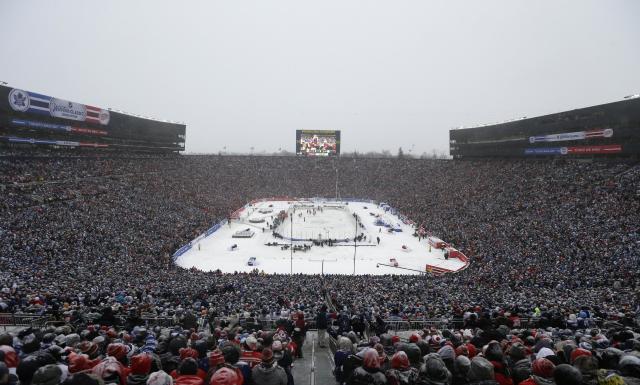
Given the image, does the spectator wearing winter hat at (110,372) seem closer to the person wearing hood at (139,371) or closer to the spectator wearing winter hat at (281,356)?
the person wearing hood at (139,371)

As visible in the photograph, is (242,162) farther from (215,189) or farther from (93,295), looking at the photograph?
(93,295)

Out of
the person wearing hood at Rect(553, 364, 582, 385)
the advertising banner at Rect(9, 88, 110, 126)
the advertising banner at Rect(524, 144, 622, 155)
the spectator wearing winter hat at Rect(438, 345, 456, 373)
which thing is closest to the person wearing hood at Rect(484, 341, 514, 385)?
the spectator wearing winter hat at Rect(438, 345, 456, 373)

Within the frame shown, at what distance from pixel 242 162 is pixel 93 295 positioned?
78251 mm

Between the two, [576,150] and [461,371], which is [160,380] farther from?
[576,150]

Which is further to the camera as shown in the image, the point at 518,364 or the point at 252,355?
the point at 252,355

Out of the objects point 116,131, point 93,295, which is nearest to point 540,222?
point 93,295

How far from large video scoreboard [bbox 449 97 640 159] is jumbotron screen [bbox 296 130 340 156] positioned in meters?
31.4

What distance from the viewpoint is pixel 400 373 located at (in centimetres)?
479

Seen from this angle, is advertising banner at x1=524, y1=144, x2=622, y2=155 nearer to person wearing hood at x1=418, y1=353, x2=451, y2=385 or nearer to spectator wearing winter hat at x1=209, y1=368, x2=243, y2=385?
person wearing hood at x1=418, y1=353, x2=451, y2=385

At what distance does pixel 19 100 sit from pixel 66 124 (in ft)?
26.0

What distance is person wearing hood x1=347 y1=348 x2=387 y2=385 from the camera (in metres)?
4.49

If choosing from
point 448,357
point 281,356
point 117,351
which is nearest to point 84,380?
point 117,351

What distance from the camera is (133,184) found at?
162ft

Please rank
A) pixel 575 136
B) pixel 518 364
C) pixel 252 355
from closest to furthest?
pixel 518 364 → pixel 252 355 → pixel 575 136
